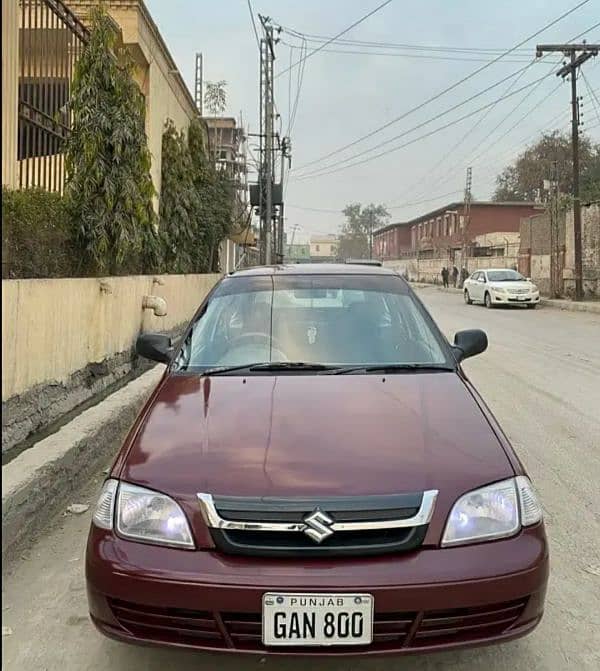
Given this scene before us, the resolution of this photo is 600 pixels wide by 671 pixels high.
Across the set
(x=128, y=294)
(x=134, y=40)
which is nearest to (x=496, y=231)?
(x=134, y=40)

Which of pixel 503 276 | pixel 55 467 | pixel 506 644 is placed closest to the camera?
pixel 506 644

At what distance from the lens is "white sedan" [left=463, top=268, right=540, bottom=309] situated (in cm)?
2450

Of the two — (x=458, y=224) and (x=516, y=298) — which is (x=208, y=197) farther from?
(x=458, y=224)

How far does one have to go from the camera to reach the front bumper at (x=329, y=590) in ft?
7.30

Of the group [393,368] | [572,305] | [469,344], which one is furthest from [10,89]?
[572,305]

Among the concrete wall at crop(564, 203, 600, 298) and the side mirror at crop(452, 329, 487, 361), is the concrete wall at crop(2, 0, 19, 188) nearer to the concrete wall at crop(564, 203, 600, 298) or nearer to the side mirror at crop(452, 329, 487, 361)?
the side mirror at crop(452, 329, 487, 361)

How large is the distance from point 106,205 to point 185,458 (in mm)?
5474

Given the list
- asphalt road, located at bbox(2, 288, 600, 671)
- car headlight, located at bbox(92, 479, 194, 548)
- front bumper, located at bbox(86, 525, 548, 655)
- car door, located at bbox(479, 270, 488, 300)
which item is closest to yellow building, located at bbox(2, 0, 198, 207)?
asphalt road, located at bbox(2, 288, 600, 671)

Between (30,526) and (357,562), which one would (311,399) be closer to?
(357,562)

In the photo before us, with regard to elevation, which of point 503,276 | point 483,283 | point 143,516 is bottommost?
point 143,516

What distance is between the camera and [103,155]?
7.68 metres

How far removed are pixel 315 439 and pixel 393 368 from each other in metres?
0.97

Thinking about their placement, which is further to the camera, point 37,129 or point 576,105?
point 576,105

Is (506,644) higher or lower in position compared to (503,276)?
lower
